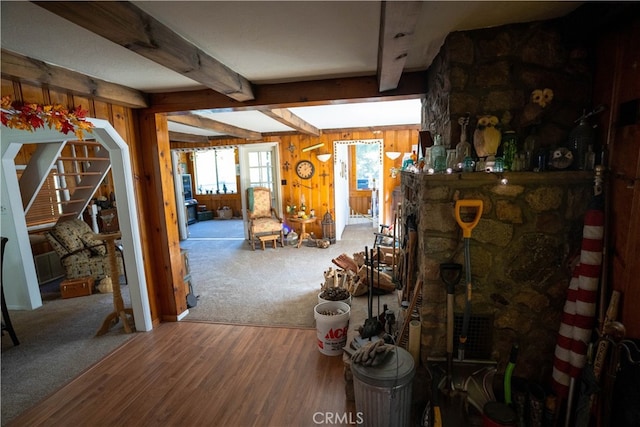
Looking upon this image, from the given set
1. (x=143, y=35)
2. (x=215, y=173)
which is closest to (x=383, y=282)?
(x=143, y=35)

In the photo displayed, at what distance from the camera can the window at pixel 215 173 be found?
952 centimetres

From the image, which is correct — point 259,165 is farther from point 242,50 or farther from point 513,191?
point 513,191

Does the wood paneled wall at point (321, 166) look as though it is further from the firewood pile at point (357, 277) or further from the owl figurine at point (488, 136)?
the owl figurine at point (488, 136)

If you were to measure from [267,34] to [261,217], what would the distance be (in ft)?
15.7

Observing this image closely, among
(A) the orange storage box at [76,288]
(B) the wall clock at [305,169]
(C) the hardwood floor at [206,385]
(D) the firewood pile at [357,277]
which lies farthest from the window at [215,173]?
(C) the hardwood floor at [206,385]

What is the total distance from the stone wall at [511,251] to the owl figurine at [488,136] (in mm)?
166

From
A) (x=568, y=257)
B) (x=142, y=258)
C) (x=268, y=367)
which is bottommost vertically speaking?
(x=268, y=367)

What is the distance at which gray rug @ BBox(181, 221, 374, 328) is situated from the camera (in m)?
3.27

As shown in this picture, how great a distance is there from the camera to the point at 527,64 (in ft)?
5.54

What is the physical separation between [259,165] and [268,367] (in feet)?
15.8

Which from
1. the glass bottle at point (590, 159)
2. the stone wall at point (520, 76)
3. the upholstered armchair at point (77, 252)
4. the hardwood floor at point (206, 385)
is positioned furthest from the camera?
the upholstered armchair at point (77, 252)

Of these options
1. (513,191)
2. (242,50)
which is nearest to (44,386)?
(242,50)

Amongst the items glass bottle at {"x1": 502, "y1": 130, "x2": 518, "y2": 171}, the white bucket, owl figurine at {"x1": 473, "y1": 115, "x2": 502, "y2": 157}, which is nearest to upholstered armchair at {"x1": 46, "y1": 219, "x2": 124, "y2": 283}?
the white bucket

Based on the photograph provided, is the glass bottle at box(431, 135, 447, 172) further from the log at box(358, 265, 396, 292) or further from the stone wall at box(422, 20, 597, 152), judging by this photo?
the log at box(358, 265, 396, 292)
